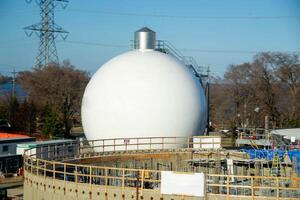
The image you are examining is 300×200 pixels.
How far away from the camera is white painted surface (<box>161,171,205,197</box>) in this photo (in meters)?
12.7

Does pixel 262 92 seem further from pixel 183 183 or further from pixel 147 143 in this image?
pixel 183 183

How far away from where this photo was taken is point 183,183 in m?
12.8

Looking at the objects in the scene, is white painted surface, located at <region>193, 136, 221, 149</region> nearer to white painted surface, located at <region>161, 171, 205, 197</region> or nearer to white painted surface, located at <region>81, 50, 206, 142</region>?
white painted surface, located at <region>81, 50, 206, 142</region>

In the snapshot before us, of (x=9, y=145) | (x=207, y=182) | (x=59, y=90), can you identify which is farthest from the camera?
(x=59, y=90)

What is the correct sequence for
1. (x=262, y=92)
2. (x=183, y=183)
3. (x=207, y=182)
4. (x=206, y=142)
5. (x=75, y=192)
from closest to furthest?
1. (x=183, y=183)
2. (x=75, y=192)
3. (x=207, y=182)
4. (x=206, y=142)
5. (x=262, y=92)

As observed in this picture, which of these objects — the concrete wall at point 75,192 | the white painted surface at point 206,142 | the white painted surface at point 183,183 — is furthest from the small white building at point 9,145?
the white painted surface at point 183,183

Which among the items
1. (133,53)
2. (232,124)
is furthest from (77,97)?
(133,53)

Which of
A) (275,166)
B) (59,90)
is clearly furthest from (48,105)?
(275,166)

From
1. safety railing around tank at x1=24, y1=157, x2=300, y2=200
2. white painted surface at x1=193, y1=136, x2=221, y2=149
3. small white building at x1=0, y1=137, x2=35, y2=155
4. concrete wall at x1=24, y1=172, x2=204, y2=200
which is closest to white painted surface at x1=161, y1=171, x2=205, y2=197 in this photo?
safety railing around tank at x1=24, y1=157, x2=300, y2=200

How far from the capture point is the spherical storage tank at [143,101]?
76.5 feet

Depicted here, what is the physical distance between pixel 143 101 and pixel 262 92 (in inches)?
1293

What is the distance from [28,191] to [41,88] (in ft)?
153

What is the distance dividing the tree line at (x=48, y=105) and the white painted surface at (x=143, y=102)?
26.6 meters

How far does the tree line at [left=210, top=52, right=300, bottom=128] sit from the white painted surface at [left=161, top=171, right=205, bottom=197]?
1521 inches
